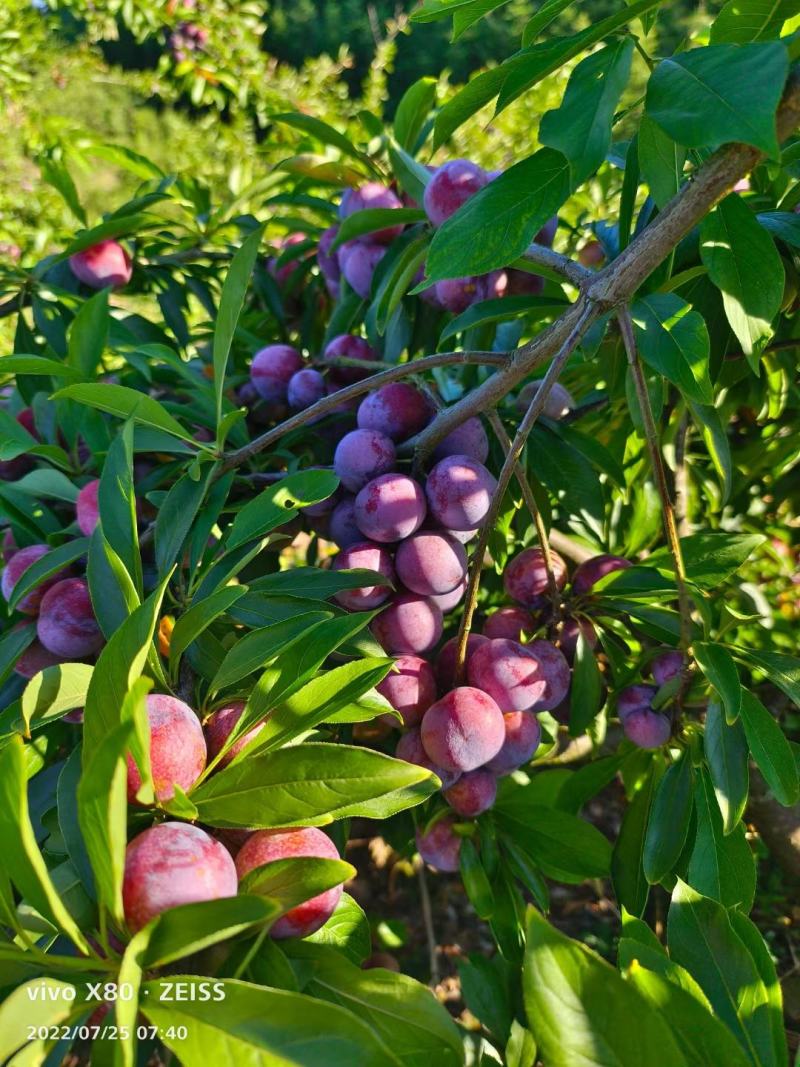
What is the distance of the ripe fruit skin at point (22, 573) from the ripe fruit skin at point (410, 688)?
31 cm

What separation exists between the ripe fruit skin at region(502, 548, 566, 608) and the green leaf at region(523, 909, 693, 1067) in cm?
47

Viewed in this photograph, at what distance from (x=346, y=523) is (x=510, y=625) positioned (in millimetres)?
210

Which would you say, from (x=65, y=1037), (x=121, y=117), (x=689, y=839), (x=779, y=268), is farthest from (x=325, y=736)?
(x=121, y=117)

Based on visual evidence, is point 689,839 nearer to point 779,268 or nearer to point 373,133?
point 779,268

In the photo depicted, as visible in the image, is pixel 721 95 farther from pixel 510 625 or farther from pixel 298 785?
pixel 510 625

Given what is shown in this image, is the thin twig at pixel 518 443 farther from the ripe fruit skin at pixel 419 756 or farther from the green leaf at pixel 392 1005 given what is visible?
the green leaf at pixel 392 1005

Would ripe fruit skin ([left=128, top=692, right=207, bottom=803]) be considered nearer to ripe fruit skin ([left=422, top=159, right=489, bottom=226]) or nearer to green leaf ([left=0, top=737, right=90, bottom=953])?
green leaf ([left=0, top=737, right=90, bottom=953])

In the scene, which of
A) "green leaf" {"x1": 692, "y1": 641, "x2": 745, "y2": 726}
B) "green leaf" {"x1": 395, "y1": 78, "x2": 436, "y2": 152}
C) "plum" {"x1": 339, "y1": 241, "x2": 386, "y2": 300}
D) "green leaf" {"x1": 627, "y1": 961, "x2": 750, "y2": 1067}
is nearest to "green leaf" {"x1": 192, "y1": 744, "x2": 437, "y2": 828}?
"green leaf" {"x1": 627, "y1": 961, "x2": 750, "y2": 1067}

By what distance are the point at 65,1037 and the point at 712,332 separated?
711mm

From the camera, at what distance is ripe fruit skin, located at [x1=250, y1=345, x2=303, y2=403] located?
0.88 m

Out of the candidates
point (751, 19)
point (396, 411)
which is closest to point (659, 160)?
point (751, 19)

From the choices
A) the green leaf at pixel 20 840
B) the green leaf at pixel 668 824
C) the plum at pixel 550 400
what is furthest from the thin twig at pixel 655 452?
the green leaf at pixel 20 840

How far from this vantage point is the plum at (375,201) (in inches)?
33.5

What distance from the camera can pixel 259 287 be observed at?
3.61 feet
